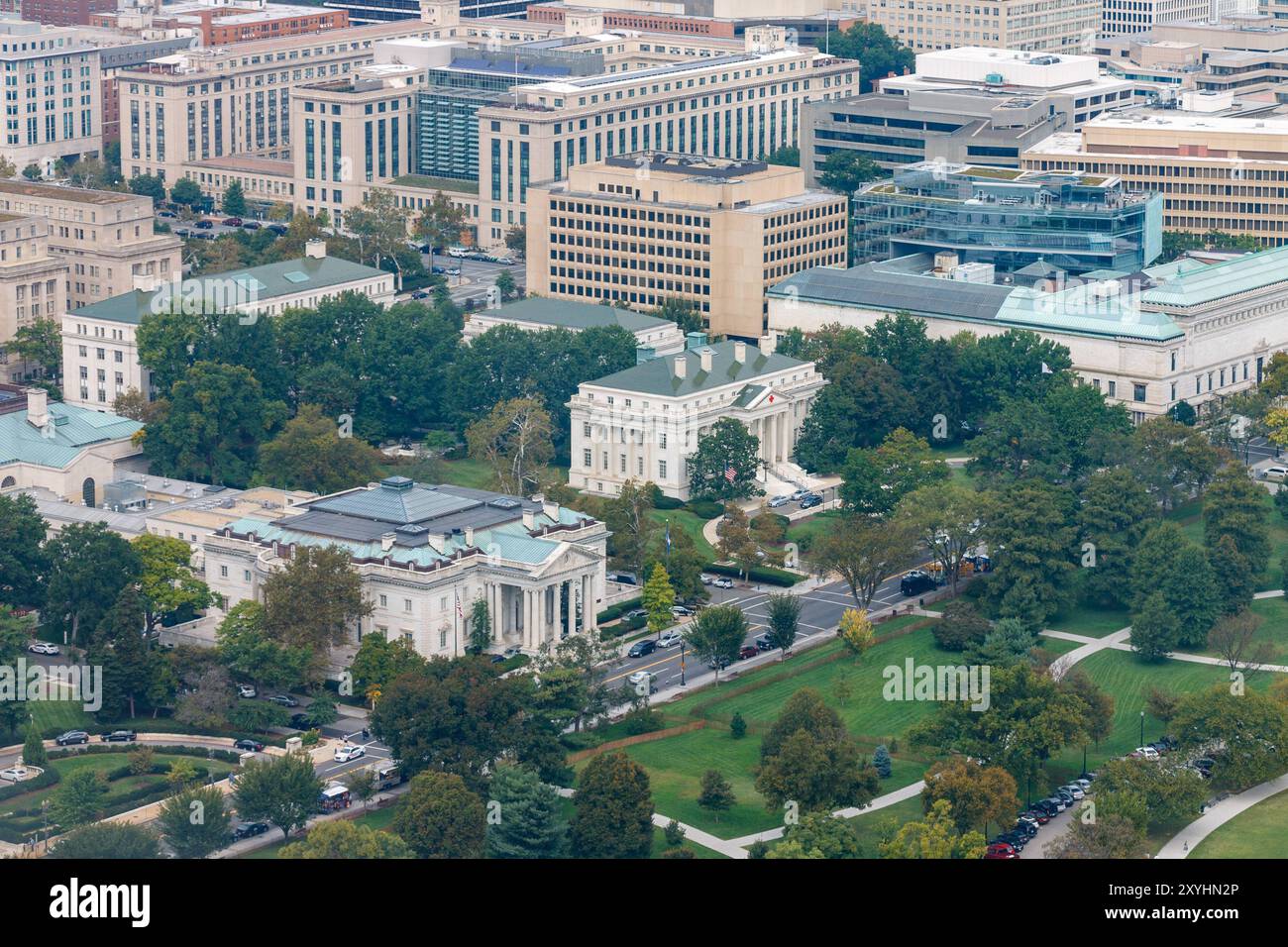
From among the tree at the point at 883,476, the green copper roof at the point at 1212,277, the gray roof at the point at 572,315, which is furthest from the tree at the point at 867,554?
the green copper roof at the point at 1212,277

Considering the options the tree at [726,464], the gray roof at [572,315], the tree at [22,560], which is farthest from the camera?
the gray roof at [572,315]

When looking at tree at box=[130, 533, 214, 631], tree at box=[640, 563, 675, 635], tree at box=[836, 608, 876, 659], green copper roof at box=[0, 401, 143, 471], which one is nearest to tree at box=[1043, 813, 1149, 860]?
tree at box=[836, 608, 876, 659]

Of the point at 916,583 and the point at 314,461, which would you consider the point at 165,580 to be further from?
the point at 916,583

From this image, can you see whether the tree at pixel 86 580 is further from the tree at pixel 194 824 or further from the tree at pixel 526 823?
the tree at pixel 526 823

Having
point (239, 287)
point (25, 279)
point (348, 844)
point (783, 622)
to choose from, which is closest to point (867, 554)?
point (783, 622)

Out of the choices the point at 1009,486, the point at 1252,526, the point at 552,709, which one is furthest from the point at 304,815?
the point at 1252,526

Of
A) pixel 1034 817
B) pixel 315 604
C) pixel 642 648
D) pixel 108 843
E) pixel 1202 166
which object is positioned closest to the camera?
pixel 108 843
